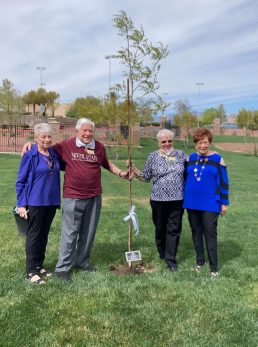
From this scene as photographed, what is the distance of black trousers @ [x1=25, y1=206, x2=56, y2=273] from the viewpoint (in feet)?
16.3

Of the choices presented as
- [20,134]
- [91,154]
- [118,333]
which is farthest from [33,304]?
[20,134]

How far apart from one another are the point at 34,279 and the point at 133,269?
1.33 meters

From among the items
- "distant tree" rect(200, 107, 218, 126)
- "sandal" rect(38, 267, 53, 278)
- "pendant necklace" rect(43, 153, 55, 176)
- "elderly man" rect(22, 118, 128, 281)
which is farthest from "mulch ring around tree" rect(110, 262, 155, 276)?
"distant tree" rect(200, 107, 218, 126)

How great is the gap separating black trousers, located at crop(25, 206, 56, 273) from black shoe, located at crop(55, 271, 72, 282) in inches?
10.4

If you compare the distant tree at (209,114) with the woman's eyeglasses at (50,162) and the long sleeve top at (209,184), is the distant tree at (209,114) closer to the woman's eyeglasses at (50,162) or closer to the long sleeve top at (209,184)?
the long sleeve top at (209,184)

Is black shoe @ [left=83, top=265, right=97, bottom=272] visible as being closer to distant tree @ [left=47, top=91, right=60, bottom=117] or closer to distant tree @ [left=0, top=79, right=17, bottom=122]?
distant tree @ [left=0, top=79, right=17, bottom=122]

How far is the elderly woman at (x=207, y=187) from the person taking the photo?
5281 millimetres

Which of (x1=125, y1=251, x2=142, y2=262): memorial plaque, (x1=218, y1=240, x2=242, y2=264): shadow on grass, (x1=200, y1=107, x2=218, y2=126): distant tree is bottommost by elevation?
(x1=218, y1=240, x2=242, y2=264): shadow on grass

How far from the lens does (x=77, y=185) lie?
511cm

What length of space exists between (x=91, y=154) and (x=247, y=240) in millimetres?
3540

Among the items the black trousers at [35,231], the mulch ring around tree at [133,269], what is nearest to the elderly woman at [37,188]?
the black trousers at [35,231]

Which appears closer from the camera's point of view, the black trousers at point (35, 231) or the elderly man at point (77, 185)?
the black trousers at point (35, 231)

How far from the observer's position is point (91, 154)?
5.18m

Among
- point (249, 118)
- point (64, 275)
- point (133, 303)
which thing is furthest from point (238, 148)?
point (133, 303)
